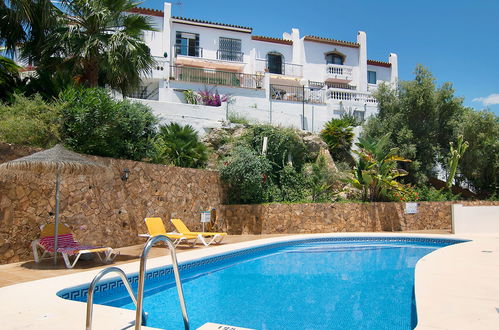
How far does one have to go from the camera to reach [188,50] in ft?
88.2

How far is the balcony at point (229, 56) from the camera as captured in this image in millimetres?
27594

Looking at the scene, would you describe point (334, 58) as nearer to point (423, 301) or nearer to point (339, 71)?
point (339, 71)

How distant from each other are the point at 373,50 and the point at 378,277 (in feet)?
92.9

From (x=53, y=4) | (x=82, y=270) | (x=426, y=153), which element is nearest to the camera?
(x=82, y=270)

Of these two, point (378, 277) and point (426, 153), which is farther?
point (426, 153)

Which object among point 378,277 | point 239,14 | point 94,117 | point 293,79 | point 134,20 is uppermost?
point 239,14

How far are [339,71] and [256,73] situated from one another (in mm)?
8534

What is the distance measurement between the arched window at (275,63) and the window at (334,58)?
13.6 ft

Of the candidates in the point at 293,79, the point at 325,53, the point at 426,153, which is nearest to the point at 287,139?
the point at 426,153

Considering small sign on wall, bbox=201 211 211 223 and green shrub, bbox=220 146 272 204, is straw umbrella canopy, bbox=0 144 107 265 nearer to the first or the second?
small sign on wall, bbox=201 211 211 223

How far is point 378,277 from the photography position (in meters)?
8.49

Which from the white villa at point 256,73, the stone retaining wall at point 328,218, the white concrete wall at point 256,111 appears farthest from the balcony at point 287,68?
the stone retaining wall at point 328,218

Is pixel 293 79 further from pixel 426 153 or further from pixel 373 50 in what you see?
pixel 426 153

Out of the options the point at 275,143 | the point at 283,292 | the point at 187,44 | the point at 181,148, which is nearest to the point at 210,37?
the point at 187,44
